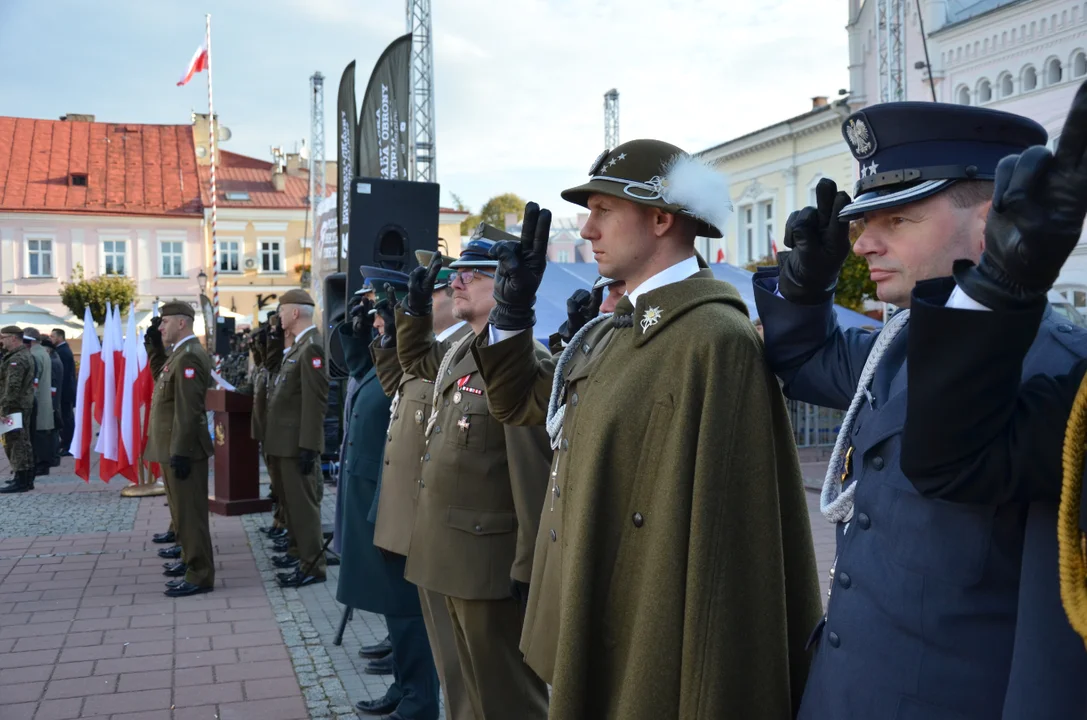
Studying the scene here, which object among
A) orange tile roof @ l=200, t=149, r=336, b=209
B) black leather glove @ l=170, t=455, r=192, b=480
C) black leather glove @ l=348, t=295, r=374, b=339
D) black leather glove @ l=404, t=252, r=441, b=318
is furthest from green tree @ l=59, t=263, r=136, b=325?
black leather glove @ l=404, t=252, r=441, b=318

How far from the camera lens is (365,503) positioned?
16.5 feet

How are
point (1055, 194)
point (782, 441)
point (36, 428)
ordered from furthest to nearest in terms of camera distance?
point (36, 428)
point (782, 441)
point (1055, 194)

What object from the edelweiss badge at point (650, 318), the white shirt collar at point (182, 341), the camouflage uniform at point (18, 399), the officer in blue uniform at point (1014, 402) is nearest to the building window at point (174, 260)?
the camouflage uniform at point (18, 399)

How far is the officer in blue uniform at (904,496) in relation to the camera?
157 cm

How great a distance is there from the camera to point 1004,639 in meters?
1.56

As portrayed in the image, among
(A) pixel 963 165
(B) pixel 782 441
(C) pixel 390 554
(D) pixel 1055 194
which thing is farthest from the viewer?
(C) pixel 390 554

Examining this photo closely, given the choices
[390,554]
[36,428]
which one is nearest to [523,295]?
[390,554]

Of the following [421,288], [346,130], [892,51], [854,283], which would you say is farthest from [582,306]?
[854,283]

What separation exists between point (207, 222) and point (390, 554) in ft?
120

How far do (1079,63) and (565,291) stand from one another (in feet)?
44.0

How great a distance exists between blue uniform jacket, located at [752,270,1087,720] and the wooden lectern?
22.0 ft

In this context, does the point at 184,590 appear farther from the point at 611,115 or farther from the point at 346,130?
the point at 611,115

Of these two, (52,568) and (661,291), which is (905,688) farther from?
(52,568)

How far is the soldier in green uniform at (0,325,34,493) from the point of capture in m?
12.1
